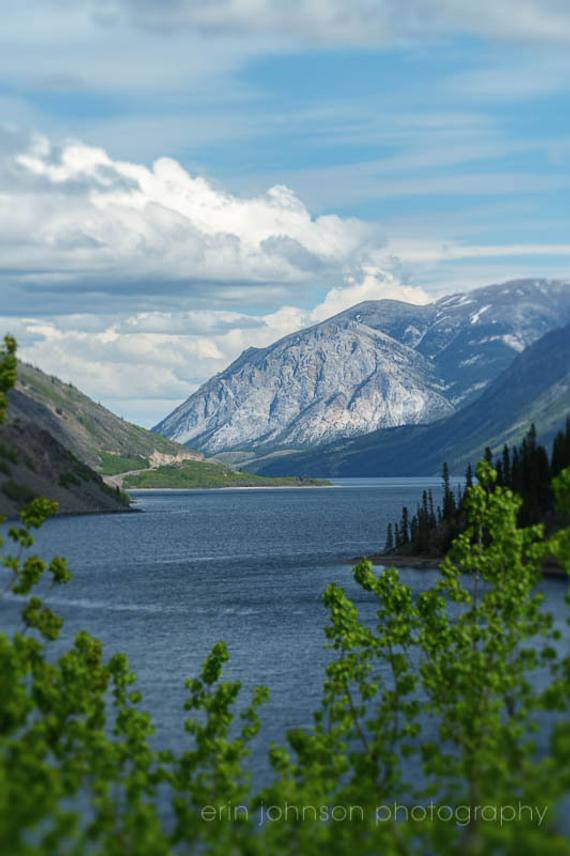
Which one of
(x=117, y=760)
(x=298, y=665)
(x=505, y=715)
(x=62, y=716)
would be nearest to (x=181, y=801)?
(x=117, y=760)

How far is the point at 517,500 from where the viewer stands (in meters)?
54.8

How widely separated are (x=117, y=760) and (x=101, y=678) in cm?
763

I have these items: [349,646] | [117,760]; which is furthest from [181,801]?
[349,646]

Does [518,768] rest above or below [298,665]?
above

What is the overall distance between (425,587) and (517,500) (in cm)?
13930

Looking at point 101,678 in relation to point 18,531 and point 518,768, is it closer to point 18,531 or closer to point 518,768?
point 18,531

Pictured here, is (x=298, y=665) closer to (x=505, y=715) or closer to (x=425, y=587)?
(x=505, y=715)

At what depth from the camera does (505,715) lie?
79250mm

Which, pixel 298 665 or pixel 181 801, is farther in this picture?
pixel 298 665

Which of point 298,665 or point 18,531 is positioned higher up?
point 18,531

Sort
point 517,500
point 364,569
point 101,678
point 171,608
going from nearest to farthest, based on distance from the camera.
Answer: point 101,678 → point 517,500 → point 364,569 → point 171,608

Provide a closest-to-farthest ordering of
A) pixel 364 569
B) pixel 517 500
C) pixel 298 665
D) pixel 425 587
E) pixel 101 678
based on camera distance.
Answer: pixel 101 678
pixel 517 500
pixel 364 569
pixel 298 665
pixel 425 587

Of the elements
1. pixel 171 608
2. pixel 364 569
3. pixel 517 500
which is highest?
pixel 517 500

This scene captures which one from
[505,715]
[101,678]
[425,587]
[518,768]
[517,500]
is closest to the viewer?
[518,768]
